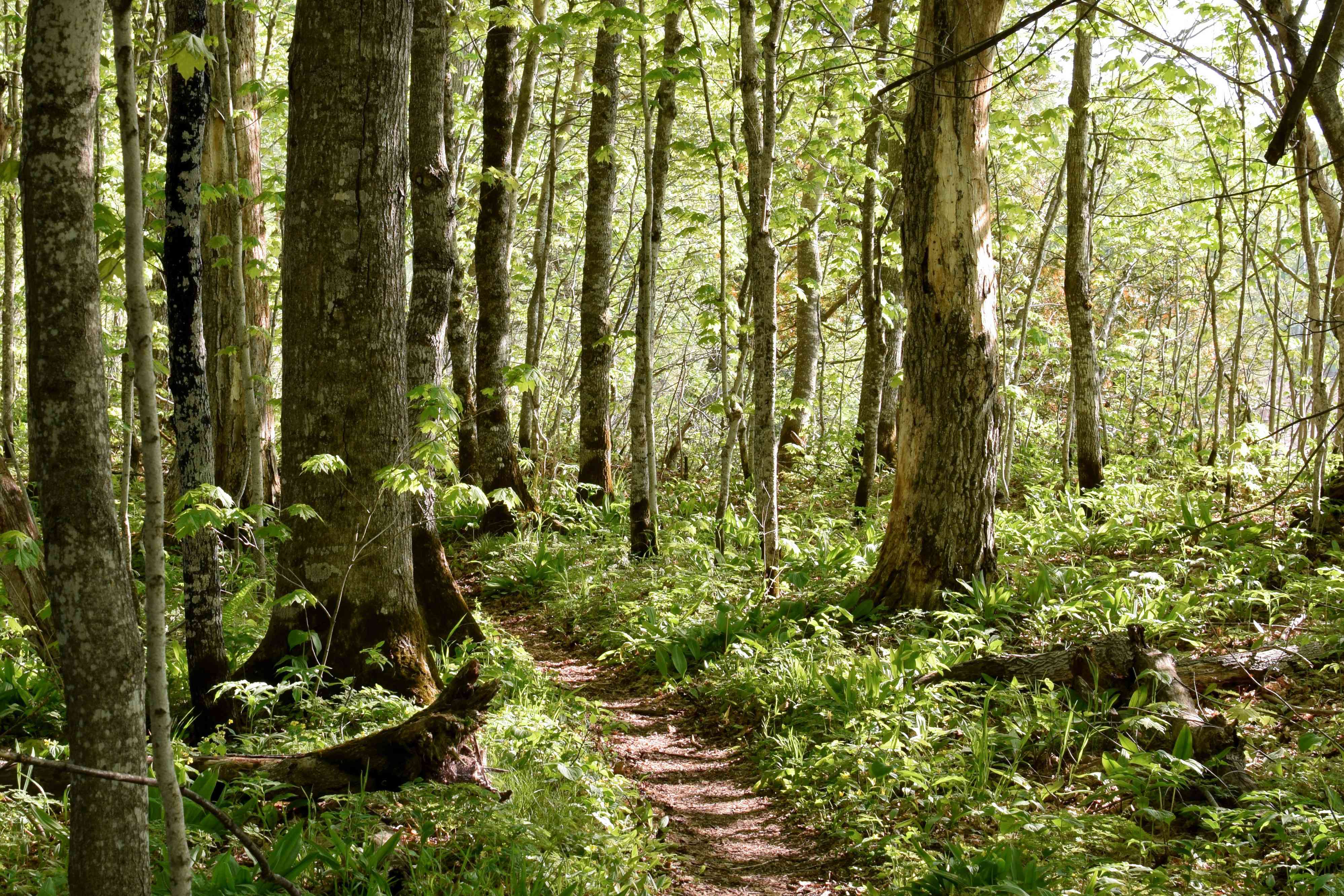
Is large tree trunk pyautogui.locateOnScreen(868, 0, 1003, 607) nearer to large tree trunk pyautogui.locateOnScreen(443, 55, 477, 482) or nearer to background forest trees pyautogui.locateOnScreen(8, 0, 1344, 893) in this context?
background forest trees pyautogui.locateOnScreen(8, 0, 1344, 893)

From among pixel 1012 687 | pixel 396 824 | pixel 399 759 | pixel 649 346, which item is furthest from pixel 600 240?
pixel 396 824

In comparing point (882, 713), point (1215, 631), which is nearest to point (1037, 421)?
point (1215, 631)

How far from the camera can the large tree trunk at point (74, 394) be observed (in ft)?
6.00

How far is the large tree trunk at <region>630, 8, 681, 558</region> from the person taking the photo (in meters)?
8.21

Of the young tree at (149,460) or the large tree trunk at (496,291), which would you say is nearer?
the young tree at (149,460)

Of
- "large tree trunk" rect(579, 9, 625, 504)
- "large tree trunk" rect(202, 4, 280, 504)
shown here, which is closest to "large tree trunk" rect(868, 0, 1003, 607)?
"large tree trunk" rect(579, 9, 625, 504)

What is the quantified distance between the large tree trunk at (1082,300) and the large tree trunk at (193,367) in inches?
344

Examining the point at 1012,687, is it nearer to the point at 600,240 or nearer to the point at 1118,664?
the point at 1118,664

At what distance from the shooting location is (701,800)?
4570 millimetres

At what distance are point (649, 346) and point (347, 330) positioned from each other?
409cm

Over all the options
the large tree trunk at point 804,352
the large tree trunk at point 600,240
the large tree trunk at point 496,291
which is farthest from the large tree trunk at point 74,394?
the large tree trunk at point 804,352

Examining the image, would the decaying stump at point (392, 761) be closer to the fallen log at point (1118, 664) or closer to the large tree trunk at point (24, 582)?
the large tree trunk at point (24, 582)

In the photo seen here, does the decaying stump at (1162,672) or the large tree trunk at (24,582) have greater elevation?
the large tree trunk at (24,582)

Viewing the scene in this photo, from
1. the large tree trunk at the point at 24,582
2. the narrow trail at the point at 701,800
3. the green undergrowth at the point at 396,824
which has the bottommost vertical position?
the narrow trail at the point at 701,800
